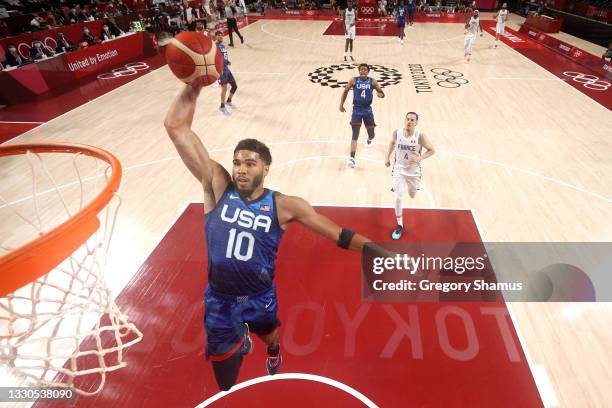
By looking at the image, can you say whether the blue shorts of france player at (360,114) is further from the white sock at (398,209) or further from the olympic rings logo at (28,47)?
the olympic rings logo at (28,47)

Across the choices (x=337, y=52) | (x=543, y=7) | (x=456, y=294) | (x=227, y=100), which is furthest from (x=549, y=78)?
(x=543, y=7)

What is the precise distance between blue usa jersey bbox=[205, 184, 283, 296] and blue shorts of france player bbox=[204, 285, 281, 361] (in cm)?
23

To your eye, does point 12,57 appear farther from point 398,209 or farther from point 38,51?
point 398,209

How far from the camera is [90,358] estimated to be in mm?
4098

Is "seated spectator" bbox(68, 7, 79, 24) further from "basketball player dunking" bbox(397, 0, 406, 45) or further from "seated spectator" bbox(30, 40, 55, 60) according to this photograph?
"basketball player dunking" bbox(397, 0, 406, 45)

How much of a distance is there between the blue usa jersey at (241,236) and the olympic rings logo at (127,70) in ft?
44.7

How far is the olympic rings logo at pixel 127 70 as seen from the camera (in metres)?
14.0

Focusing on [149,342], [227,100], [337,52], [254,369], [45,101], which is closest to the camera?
[254,369]

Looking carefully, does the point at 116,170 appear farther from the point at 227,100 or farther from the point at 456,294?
the point at 227,100

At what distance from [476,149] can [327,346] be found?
6193 millimetres

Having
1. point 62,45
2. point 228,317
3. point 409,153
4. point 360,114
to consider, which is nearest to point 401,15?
point 360,114

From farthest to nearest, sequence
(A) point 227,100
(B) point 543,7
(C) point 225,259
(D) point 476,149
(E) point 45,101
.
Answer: (B) point 543,7 → (E) point 45,101 → (A) point 227,100 → (D) point 476,149 → (C) point 225,259

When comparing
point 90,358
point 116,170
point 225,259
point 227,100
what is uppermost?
point 116,170

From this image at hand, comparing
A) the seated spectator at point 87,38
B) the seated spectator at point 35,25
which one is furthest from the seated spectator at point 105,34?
the seated spectator at point 35,25
